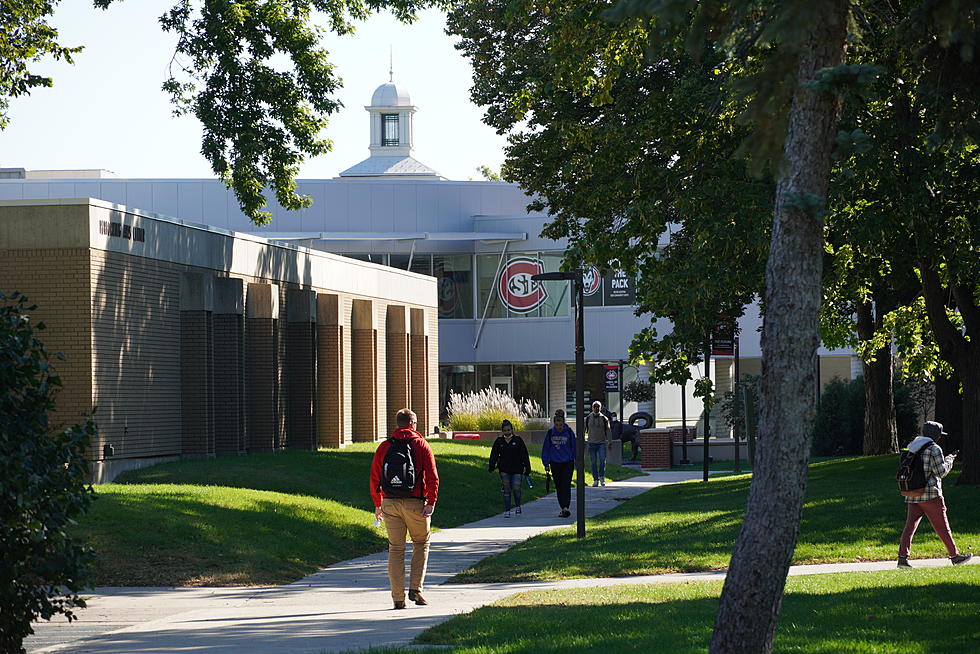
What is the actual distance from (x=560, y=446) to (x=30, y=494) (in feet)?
50.1

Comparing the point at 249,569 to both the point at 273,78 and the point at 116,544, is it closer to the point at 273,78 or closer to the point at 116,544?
the point at 116,544

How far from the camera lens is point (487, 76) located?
27.9 m

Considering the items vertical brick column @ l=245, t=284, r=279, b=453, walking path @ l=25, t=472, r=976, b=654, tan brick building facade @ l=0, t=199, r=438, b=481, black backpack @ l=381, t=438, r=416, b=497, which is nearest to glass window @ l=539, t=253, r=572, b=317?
tan brick building facade @ l=0, t=199, r=438, b=481

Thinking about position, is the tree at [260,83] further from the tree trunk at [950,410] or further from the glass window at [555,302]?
the glass window at [555,302]

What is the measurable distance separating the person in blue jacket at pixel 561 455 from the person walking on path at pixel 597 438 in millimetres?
6019

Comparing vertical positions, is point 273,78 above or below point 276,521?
above

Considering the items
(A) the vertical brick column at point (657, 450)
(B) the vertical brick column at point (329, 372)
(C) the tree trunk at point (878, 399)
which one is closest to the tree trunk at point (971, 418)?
(C) the tree trunk at point (878, 399)

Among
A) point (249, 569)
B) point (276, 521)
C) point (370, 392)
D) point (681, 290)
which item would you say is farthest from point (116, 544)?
point (370, 392)

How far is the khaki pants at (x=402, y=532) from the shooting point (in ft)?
41.4

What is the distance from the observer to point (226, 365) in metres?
26.5

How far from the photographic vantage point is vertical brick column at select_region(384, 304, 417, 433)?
39.1 metres

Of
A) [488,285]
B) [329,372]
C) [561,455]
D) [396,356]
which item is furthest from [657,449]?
[561,455]

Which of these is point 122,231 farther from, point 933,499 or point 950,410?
point 950,410

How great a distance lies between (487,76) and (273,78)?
4632mm
